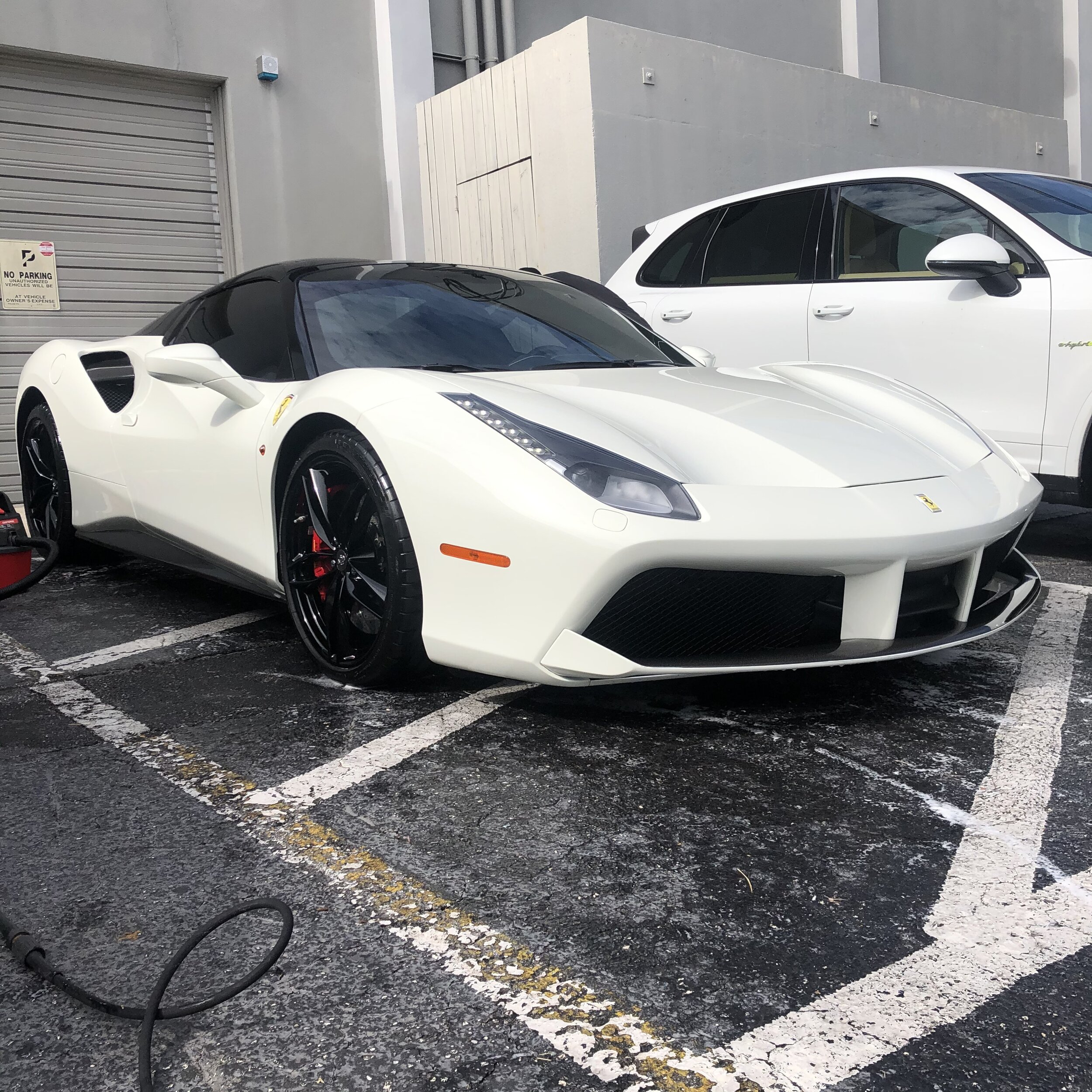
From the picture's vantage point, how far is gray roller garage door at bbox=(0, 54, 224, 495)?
8.07 metres

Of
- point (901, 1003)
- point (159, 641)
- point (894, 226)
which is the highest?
point (894, 226)

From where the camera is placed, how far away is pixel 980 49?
14078 millimetres

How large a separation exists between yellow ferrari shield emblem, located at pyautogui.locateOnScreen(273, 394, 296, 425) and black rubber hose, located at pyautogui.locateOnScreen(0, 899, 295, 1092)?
1.62 m

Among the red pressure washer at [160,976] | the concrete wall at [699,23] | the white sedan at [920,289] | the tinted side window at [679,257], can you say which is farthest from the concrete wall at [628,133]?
the red pressure washer at [160,976]

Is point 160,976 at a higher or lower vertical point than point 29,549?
lower

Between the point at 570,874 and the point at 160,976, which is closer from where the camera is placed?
the point at 160,976

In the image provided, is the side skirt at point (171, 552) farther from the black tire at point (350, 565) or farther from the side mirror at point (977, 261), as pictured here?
the side mirror at point (977, 261)

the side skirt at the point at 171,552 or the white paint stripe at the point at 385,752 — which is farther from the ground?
the side skirt at the point at 171,552

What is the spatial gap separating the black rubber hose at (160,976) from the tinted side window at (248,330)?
1.85 meters

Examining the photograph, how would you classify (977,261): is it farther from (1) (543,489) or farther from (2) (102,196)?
(2) (102,196)

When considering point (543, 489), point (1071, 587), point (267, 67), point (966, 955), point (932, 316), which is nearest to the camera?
point (966, 955)

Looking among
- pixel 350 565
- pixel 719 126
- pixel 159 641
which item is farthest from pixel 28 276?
pixel 350 565

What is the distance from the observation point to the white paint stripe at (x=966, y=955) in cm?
141

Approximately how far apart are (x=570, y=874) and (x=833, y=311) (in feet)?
11.4
